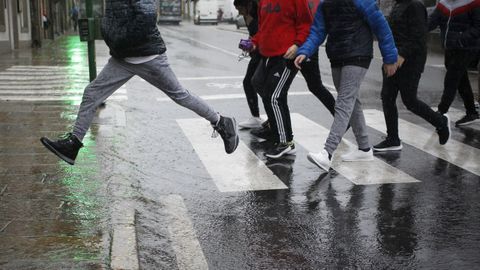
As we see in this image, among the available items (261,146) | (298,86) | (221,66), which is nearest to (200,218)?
(261,146)

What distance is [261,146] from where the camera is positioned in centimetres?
700

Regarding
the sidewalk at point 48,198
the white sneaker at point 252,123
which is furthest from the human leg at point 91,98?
the white sneaker at point 252,123

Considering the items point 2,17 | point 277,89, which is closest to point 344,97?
point 277,89

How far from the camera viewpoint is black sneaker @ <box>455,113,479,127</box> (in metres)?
8.09

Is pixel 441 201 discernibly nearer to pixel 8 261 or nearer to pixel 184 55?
pixel 8 261

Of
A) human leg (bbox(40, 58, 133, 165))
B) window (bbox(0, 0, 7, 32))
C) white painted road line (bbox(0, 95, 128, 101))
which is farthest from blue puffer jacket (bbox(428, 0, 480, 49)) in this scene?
window (bbox(0, 0, 7, 32))

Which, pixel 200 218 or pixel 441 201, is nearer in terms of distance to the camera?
pixel 200 218

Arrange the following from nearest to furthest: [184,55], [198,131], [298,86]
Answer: [198,131], [298,86], [184,55]

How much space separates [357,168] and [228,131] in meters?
1.32

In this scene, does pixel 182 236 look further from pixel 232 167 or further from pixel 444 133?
pixel 444 133

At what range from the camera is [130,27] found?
4980mm

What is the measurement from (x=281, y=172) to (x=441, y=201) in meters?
1.52

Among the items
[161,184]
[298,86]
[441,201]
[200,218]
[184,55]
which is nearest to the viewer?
[200,218]

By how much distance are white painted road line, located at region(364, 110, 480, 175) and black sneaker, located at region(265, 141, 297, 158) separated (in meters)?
1.50
